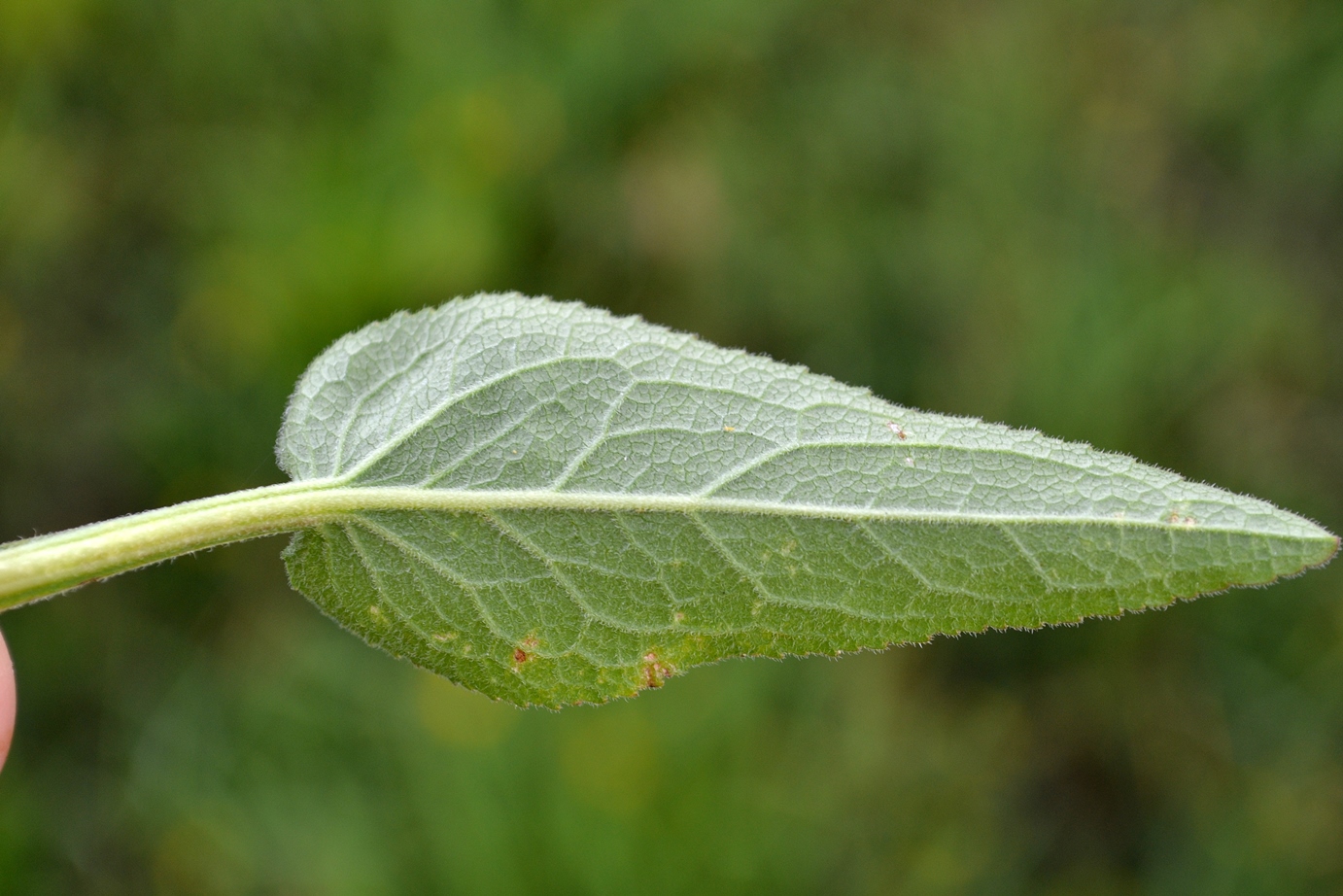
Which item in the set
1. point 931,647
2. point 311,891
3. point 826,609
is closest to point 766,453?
point 826,609

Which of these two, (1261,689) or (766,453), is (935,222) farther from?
(766,453)

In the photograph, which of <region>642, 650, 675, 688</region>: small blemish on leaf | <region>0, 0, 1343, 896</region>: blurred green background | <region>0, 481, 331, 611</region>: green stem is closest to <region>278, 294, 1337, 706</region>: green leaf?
<region>642, 650, 675, 688</region>: small blemish on leaf

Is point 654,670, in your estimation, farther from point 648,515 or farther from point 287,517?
point 287,517

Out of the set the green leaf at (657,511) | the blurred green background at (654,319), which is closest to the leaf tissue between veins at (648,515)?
the green leaf at (657,511)

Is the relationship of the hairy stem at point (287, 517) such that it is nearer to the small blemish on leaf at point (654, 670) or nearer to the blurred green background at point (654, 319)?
the small blemish on leaf at point (654, 670)

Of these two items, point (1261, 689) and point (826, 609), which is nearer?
point (826, 609)

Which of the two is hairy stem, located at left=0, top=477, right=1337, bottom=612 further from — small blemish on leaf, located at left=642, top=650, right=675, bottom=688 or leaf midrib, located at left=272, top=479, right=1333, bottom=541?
small blemish on leaf, located at left=642, top=650, right=675, bottom=688
